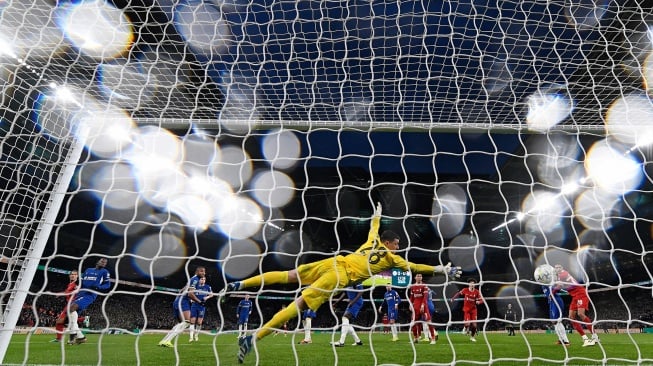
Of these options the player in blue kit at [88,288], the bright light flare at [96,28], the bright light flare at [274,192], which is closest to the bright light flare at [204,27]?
the bright light flare at [96,28]

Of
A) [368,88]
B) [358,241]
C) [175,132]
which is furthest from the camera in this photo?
[358,241]

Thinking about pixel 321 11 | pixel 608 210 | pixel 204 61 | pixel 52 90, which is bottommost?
pixel 52 90

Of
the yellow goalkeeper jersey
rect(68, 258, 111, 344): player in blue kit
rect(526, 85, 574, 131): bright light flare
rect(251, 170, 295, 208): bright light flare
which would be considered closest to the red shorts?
rect(526, 85, 574, 131): bright light flare

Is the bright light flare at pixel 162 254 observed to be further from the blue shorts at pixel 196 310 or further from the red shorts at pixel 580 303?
the red shorts at pixel 580 303

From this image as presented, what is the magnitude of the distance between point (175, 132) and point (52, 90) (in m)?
0.89

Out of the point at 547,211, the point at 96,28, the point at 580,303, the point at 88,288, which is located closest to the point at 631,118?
the point at 580,303

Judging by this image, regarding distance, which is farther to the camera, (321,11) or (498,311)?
(498,311)

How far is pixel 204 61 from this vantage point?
301cm

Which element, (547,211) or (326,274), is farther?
(547,211)

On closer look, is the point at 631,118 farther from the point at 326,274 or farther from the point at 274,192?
the point at 274,192

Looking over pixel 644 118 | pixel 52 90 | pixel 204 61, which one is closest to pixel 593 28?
pixel 644 118

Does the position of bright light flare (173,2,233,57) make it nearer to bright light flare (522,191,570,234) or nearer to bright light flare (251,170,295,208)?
bright light flare (251,170,295,208)

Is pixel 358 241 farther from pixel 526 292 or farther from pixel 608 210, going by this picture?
pixel 526 292

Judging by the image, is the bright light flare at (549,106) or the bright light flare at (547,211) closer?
the bright light flare at (549,106)
